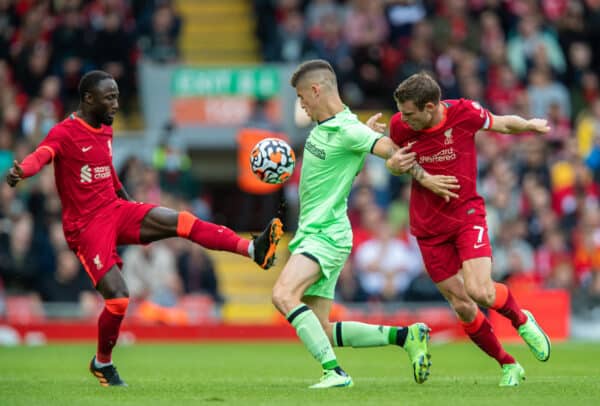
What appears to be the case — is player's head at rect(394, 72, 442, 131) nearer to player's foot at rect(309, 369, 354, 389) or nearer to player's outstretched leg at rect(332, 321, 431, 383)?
player's outstretched leg at rect(332, 321, 431, 383)

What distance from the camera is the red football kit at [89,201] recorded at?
9.83 m

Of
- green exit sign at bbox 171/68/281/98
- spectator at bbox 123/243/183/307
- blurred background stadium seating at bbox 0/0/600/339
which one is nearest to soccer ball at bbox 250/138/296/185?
blurred background stadium seating at bbox 0/0/600/339

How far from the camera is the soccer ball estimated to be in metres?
9.66

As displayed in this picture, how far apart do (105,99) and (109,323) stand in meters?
1.79

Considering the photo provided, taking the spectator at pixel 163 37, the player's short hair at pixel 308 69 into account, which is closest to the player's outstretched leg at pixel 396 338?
the player's short hair at pixel 308 69

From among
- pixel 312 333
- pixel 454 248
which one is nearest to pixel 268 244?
pixel 312 333

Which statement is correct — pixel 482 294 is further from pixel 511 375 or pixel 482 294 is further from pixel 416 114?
pixel 416 114

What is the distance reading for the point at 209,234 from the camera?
32.6ft

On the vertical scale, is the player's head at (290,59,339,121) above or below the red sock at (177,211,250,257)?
above

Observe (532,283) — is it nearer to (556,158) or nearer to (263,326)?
(556,158)

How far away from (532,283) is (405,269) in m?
1.84

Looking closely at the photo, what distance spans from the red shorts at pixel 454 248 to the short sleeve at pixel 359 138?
3.25 feet

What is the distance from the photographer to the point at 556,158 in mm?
19578

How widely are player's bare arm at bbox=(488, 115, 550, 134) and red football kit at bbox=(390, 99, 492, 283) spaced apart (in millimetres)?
72
